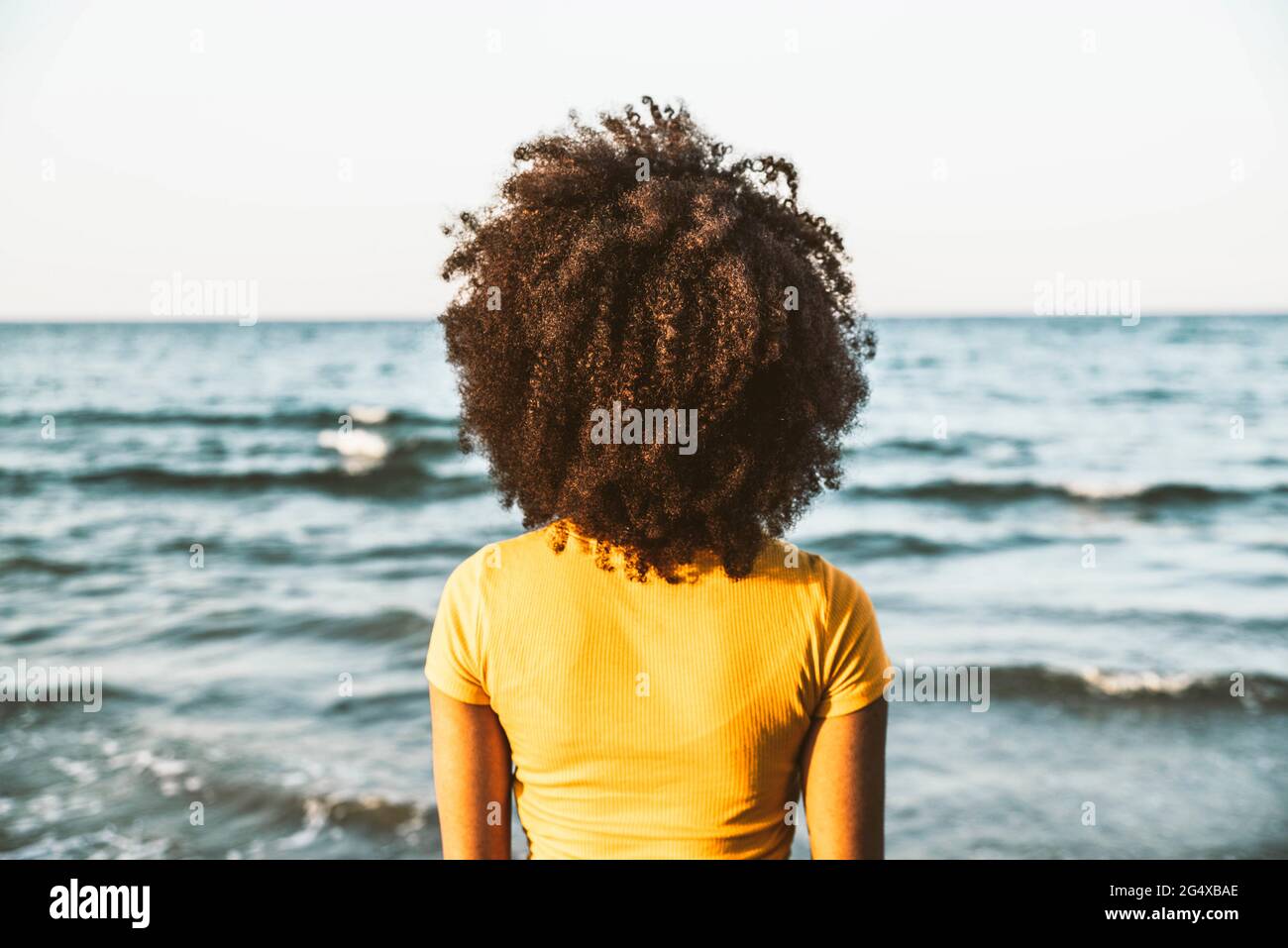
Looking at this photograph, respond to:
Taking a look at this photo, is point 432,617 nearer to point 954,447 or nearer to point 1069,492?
point 1069,492

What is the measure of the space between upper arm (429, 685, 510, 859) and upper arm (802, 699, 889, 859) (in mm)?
521

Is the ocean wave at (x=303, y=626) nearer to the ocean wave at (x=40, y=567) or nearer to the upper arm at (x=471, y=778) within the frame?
the ocean wave at (x=40, y=567)

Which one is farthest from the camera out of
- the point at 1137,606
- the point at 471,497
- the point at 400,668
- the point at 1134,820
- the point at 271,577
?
the point at 471,497

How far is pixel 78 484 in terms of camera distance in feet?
54.7

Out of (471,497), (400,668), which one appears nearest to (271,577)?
(400,668)

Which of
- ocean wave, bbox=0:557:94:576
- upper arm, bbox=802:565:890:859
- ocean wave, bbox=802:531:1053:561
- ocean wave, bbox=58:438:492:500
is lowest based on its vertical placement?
ocean wave, bbox=802:531:1053:561

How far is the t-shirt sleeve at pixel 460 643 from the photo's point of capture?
1.65 metres

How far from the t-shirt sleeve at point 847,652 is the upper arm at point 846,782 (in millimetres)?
29

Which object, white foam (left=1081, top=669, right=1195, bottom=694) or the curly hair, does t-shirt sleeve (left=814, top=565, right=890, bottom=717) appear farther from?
white foam (left=1081, top=669, right=1195, bottom=694)

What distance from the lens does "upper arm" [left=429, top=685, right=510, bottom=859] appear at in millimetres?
1748

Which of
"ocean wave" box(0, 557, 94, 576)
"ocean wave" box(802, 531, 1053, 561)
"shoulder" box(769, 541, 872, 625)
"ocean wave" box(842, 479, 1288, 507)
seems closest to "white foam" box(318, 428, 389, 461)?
"ocean wave" box(0, 557, 94, 576)

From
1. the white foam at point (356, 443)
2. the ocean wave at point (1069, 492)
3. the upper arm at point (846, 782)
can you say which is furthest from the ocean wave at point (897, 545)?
the upper arm at point (846, 782)
